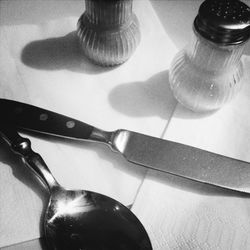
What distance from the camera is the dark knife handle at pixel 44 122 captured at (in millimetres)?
426

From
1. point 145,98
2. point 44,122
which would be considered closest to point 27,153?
point 44,122

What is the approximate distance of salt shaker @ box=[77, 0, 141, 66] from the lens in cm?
45

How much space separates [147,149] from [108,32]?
177 mm

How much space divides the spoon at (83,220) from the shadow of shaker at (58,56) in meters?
0.16

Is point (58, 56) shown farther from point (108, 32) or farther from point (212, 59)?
point (212, 59)

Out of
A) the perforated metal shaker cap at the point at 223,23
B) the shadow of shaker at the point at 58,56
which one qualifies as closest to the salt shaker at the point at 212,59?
the perforated metal shaker cap at the point at 223,23

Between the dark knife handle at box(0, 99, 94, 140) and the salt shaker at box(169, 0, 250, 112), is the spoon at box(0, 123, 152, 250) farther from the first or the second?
the salt shaker at box(169, 0, 250, 112)

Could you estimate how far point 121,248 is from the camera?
35 centimetres

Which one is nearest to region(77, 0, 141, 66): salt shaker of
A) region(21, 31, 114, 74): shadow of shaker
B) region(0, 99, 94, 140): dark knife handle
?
region(21, 31, 114, 74): shadow of shaker

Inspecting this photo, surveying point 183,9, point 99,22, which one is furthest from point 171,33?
point 99,22

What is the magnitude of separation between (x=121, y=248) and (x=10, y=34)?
0.38 meters

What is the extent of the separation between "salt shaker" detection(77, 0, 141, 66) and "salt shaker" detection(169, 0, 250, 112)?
0.08 meters

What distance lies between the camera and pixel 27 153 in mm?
402

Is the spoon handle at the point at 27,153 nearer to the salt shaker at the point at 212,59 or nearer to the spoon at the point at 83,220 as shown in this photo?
the spoon at the point at 83,220
